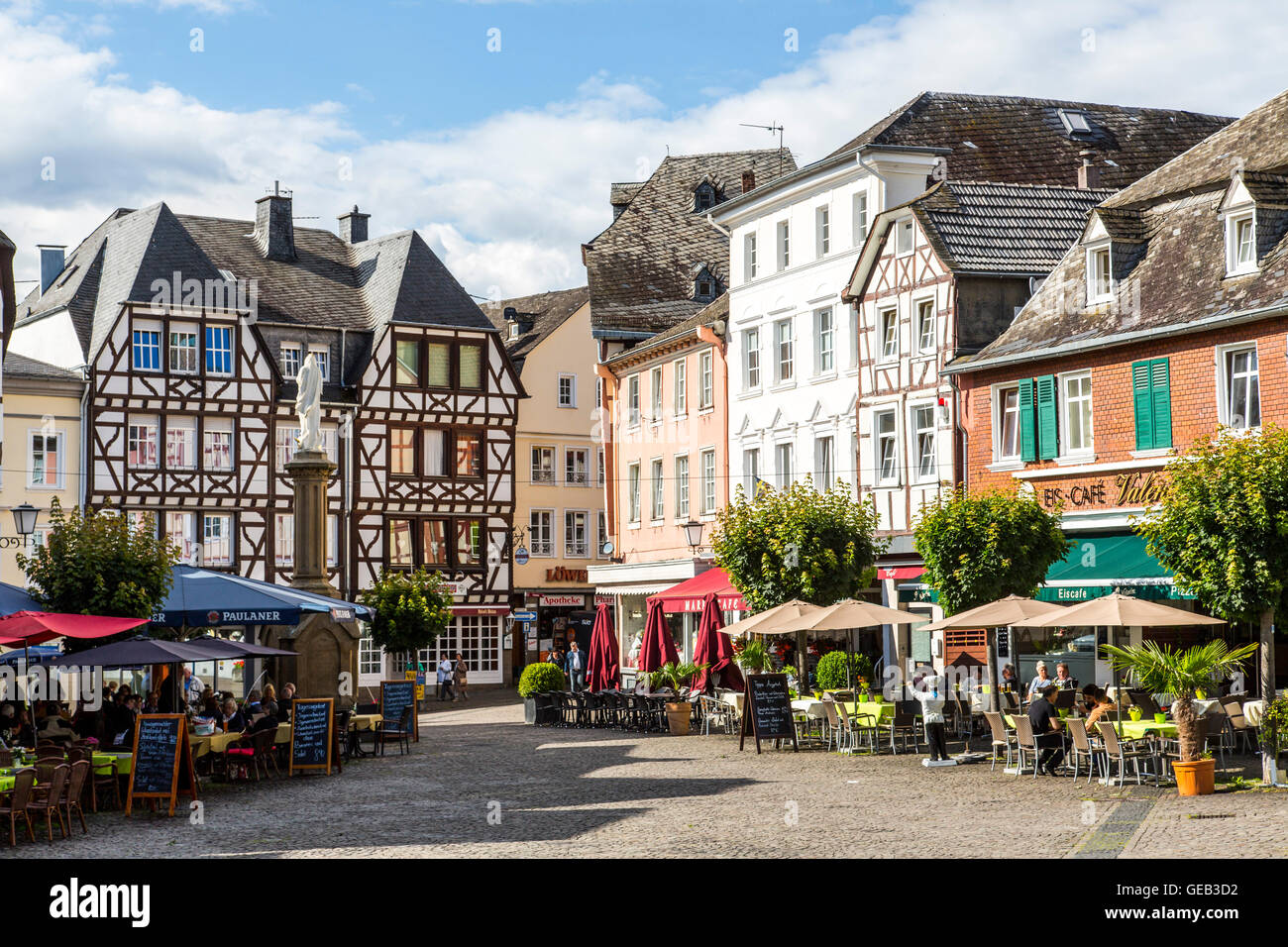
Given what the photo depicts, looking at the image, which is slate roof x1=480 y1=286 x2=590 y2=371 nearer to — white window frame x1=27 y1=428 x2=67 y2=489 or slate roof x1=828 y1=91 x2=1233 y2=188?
white window frame x1=27 y1=428 x2=67 y2=489

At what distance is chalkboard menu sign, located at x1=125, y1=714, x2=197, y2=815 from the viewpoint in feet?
63.4

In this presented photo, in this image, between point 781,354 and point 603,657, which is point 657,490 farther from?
point 603,657

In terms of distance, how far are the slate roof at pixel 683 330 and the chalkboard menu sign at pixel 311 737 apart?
22553 millimetres

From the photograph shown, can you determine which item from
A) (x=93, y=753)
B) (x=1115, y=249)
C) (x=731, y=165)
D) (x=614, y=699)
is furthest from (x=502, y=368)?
(x=93, y=753)

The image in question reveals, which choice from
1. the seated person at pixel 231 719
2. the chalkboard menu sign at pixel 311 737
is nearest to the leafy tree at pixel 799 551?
the chalkboard menu sign at pixel 311 737

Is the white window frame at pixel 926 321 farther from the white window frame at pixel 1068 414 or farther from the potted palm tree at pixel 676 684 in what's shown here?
the potted palm tree at pixel 676 684

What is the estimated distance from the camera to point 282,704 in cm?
2602

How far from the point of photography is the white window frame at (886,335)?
3625 centimetres

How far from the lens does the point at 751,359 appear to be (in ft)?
142

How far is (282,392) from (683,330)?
48.4 ft

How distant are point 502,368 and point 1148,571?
33864mm

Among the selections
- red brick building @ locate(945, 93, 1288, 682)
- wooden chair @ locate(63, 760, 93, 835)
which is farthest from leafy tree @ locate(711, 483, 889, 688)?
wooden chair @ locate(63, 760, 93, 835)
